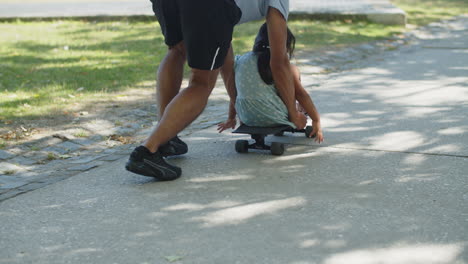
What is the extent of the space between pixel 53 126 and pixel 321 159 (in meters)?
2.27

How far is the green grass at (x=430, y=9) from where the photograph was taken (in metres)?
13.1

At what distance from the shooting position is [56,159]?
4828 mm

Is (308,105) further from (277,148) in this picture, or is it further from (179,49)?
(179,49)

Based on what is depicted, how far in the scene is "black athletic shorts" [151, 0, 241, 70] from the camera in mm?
3992

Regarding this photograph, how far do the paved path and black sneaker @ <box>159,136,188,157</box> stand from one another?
68mm

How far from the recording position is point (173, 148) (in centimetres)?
467

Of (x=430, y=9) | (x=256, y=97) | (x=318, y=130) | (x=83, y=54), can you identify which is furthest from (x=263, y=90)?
(x=430, y=9)

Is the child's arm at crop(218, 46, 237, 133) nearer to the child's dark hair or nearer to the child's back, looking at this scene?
the child's back

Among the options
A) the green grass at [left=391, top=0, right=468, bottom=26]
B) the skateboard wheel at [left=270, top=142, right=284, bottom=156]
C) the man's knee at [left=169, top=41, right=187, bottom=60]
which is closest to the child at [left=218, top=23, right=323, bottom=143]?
the skateboard wheel at [left=270, top=142, right=284, bottom=156]

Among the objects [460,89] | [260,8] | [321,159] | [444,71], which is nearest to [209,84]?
[260,8]

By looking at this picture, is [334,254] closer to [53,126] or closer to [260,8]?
[260,8]

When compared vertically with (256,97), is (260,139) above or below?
below

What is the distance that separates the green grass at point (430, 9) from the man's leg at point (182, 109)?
8889mm

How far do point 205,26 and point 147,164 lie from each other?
0.87 meters
